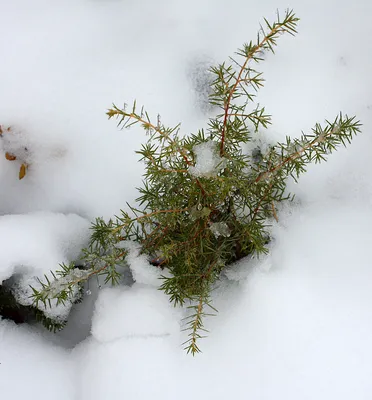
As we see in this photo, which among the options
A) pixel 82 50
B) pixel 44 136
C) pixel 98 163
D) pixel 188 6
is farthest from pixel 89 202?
pixel 188 6

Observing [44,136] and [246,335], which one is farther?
[44,136]

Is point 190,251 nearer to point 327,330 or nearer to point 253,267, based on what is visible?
point 253,267

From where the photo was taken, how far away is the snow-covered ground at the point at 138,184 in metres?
1.49

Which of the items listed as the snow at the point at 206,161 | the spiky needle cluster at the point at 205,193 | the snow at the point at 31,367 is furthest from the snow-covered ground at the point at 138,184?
the snow at the point at 206,161

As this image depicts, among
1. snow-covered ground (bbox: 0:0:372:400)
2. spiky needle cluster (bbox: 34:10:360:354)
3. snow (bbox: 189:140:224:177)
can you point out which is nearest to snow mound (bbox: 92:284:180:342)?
snow-covered ground (bbox: 0:0:372:400)

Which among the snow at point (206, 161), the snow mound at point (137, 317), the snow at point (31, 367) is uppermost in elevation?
the snow at point (206, 161)

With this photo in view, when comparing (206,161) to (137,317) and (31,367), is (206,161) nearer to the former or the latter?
(137,317)

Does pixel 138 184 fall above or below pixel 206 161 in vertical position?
above

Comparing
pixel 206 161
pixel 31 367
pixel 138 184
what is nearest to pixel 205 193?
pixel 206 161

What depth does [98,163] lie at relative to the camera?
1.73 m

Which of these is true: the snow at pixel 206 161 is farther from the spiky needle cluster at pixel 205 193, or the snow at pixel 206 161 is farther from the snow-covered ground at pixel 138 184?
the snow-covered ground at pixel 138 184

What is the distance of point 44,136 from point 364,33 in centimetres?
139

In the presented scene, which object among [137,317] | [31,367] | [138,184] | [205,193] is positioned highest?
[138,184]

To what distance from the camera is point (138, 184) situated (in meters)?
1.69
